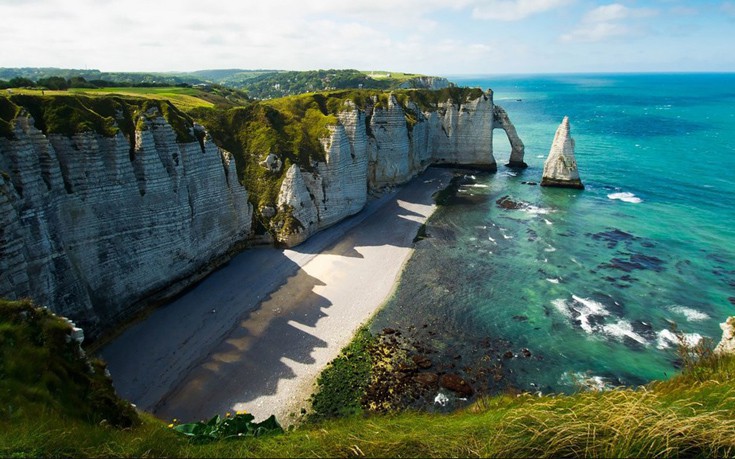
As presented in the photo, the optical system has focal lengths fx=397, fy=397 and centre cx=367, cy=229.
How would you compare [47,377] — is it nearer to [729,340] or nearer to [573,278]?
[729,340]

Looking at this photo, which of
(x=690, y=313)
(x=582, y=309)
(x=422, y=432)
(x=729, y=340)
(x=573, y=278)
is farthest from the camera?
(x=573, y=278)

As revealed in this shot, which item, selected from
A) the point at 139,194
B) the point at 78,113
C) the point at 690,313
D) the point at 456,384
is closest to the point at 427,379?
the point at 456,384

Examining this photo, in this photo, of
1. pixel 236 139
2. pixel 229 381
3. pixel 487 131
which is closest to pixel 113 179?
pixel 229 381

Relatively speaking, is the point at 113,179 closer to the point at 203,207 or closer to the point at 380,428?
the point at 203,207

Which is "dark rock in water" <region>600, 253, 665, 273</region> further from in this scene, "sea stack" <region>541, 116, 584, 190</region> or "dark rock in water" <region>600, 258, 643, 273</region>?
"sea stack" <region>541, 116, 584, 190</region>

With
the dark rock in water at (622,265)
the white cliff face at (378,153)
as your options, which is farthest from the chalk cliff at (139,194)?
the dark rock in water at (622,265)

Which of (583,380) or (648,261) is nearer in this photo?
(583,380)
